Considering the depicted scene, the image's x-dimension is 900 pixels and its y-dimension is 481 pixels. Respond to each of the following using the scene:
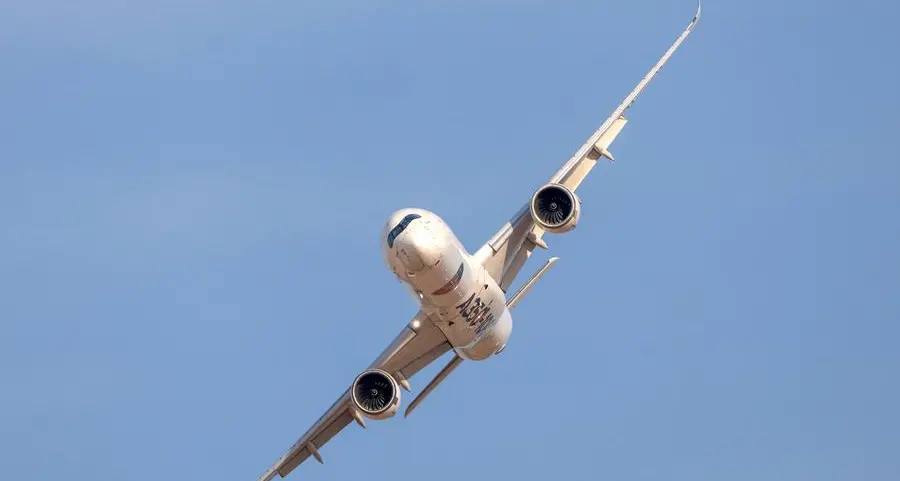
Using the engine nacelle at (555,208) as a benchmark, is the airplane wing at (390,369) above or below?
below

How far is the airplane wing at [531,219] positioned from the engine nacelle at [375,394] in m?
5.01

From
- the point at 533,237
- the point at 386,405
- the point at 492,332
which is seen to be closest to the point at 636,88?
the point at 533,237

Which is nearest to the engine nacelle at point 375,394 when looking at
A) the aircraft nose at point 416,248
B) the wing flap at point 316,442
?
the wing flap at point 316,442

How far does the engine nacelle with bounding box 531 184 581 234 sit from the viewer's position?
52.4 metres

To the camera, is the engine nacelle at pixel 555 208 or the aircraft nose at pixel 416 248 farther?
the engine nacelle at pixel 555 208

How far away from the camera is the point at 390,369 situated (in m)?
54.9

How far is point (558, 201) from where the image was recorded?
52.8m

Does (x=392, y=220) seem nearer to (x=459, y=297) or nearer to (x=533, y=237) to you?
(x=459, y=297)

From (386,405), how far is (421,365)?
221cm

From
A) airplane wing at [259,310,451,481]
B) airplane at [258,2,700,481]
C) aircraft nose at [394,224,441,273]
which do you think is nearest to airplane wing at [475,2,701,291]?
airplane at [258,2,700,481]

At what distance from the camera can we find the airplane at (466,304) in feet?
166

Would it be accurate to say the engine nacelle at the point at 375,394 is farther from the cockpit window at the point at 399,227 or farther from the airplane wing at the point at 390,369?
the cockpit window at the point at 399,227

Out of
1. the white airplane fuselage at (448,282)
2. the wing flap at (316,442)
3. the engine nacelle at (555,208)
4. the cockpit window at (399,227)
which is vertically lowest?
the wing flap at (316,442)

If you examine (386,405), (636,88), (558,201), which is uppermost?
(636,88)
